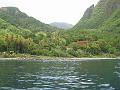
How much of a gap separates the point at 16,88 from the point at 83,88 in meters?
12.5

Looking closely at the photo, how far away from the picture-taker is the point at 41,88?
6384 centimetres

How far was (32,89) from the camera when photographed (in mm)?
62062

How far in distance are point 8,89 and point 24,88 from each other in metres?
3.55

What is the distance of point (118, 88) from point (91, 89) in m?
5.34

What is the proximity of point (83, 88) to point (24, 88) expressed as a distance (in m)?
11.1

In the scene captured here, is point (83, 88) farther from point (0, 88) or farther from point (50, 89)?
point (0, 88)

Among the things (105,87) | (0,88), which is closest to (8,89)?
(0,88)

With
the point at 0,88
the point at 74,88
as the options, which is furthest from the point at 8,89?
the point at 74,88

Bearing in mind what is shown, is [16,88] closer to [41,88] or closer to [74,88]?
[41,88]

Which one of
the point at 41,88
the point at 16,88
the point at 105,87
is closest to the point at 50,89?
the point at 41,88

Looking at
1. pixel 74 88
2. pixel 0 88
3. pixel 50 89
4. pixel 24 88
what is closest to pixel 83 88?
pixel 74 88

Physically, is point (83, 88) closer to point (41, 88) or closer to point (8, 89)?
point (41, 88)

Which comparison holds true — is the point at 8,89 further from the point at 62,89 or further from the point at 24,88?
the point at 62,89

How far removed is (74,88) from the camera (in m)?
64.4
